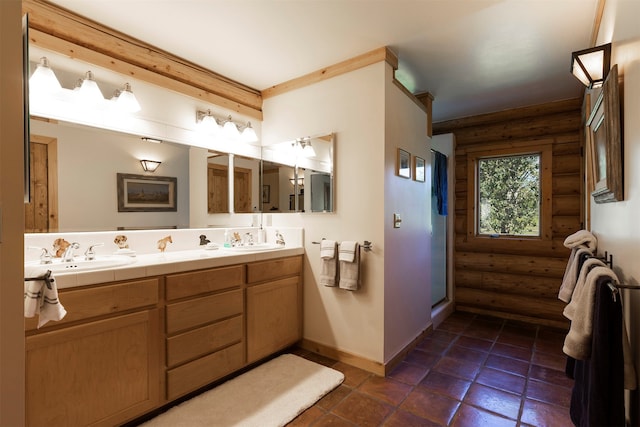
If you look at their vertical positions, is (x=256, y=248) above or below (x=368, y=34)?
below

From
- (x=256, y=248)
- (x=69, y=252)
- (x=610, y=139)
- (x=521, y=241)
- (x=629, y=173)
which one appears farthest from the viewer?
(x=521, y=241)

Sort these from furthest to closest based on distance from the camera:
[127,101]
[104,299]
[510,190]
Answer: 1. [510,190]
2. [127,101]
3. [104,299]

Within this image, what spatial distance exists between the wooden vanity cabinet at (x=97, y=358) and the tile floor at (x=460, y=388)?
3.13ft

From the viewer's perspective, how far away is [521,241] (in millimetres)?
3711

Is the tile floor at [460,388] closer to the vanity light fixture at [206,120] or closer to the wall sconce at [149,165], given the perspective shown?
the wall sconce at [149,165]

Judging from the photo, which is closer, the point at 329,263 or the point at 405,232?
the point at 329,263

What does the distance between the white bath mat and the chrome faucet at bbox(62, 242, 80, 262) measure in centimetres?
109

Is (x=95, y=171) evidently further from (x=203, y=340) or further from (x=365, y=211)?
(x=365, y=211)

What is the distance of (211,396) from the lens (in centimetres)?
211

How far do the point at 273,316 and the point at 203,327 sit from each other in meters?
0.66

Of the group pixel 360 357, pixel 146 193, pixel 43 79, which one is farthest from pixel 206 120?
pixel 360 357

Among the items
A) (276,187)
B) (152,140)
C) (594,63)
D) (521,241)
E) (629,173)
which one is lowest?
(521,241)

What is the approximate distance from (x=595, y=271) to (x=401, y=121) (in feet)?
6.13

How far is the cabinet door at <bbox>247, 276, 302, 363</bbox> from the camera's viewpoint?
2451mm
